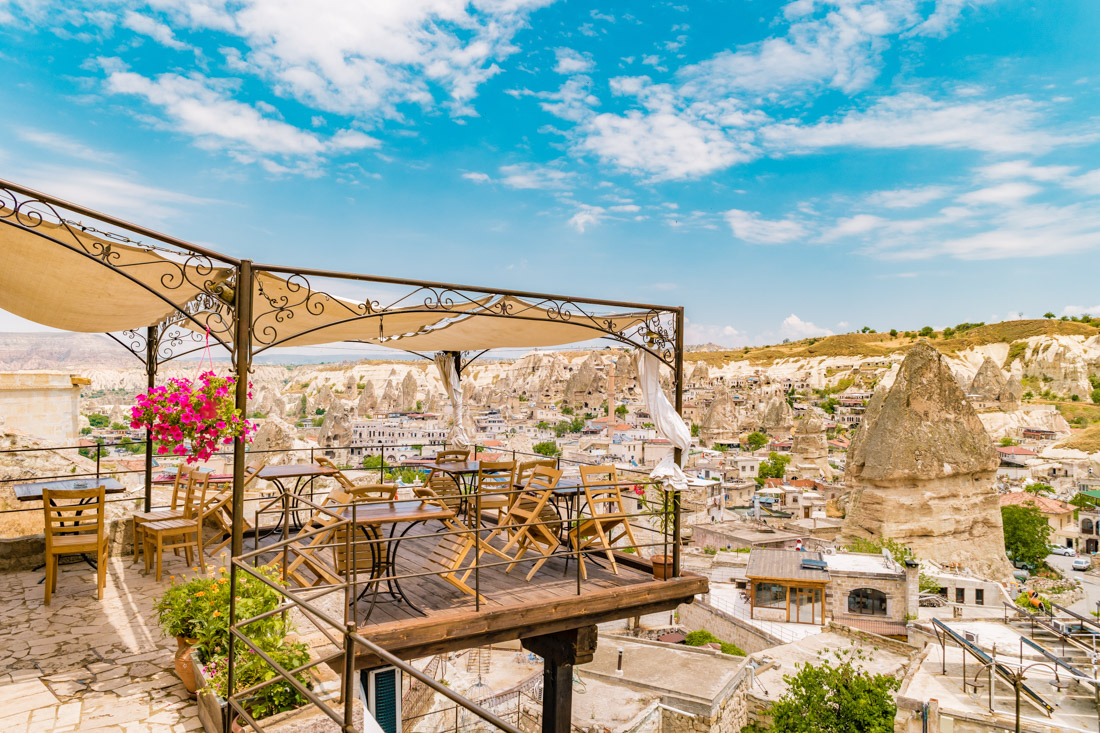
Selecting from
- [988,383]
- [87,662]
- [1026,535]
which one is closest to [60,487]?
[87,662]

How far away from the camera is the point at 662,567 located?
6.24 meters

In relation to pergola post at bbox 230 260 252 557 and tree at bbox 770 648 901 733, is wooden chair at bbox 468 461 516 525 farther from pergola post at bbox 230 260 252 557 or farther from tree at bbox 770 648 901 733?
tree at bbox 770 648 901 733

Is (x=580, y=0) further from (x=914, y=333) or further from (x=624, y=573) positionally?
(x=914, y=333)

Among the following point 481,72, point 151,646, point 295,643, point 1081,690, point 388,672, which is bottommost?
point 1081,690

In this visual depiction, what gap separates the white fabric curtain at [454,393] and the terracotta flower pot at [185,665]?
230 inches

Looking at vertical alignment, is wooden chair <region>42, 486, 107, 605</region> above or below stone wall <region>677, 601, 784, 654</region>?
above

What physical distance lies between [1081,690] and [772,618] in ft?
46.3

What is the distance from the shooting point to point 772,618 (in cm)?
2597

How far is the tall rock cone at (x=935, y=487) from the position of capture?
123ft

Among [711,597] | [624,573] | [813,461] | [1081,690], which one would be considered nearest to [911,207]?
[813,461]

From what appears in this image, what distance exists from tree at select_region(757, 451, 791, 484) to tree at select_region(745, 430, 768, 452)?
19375 mm

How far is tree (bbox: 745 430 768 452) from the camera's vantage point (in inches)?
4053

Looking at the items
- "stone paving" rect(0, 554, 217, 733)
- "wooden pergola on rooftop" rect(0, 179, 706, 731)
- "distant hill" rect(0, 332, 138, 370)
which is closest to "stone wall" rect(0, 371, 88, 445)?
"distant hill" rect(0, 332, 138, 370)

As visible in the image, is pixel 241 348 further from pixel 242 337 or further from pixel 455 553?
pixel 455 553
